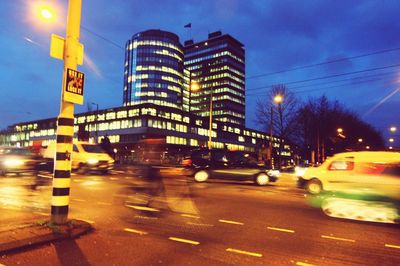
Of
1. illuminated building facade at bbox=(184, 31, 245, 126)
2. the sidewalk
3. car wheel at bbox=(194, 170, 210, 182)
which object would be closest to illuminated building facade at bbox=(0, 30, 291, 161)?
illuminated building facade at bbox=(184, 31, 245, 126)

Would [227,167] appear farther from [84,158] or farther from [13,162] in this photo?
[13,162]

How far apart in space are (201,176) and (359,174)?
30.7 feet

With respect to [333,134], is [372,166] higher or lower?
lower

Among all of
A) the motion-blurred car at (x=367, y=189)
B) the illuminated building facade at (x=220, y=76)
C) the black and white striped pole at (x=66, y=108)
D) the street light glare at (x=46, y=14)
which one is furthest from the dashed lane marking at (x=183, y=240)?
the illuminated building facade at (x=220, y=76)

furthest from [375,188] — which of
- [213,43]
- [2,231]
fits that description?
[213,43]

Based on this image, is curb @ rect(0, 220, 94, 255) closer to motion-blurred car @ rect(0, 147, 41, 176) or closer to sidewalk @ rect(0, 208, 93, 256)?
sidewalk @ rect(0, 208, 93, 256)

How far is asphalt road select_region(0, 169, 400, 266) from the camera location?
5035mm

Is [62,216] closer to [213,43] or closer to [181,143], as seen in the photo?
[181,143]

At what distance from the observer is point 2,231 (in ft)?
19.3

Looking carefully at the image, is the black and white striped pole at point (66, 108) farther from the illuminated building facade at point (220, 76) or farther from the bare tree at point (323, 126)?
the illuminated building facade at point (220, 76)

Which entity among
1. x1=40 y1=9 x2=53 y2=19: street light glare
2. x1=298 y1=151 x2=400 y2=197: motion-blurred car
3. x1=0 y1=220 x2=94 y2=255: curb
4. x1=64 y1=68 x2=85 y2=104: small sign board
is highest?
x1=40 y1=9 x2=53 y2=19: street light glare

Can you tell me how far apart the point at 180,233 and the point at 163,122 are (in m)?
82.9

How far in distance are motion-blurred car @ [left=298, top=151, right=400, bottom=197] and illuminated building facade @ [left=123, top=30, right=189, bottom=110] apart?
117052 millimetres

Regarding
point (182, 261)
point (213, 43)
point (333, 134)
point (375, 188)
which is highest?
point (213, 43)
